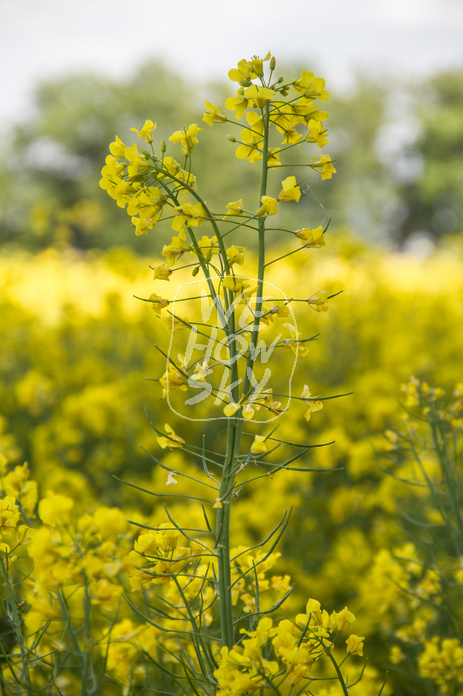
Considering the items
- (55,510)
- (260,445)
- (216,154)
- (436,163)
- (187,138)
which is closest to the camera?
(55,510)

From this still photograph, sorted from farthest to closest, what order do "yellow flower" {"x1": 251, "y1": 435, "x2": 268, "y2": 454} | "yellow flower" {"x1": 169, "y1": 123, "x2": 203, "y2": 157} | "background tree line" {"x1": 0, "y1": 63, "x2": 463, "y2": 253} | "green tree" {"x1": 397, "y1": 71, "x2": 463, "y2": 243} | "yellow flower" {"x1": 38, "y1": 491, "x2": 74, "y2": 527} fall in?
"green tree" {"x1": 397, "y1": 71, "x2": 463, "y2": 243} → "background tree line" {"x1": 0, "y1": 63, "x2": 463, "y2": 253} → "yellow flower" {"x1": 169, "y1": 123, "x2": 203, "y2": 157} → "yellow flower" {"x1": 251, "y1": 435, "x2": 268, "y2": 454} → "yellow flower" {"x1": 38, "y1": 491, "x2": 74, "y2": 527}

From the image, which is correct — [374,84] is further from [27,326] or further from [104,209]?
[27,326]

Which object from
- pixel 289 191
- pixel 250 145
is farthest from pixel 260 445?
pixel 250 145

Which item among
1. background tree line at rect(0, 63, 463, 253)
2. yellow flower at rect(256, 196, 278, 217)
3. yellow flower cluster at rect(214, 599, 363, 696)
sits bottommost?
yellow flower cluster at rect(214, 599, 363, 696)

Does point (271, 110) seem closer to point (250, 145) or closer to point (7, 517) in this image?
point (250, 145)

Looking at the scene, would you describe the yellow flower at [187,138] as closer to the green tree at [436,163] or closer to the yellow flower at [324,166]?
the yellow flower at [324,166]

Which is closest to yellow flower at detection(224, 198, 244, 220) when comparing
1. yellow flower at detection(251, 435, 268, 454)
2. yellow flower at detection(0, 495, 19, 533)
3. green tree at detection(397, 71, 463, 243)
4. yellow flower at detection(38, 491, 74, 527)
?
yellow flower at detection(251, 435, 268, 454)

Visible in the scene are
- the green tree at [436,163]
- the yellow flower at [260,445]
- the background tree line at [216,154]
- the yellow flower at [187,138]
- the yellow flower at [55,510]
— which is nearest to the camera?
the yellow flower at [55,510]

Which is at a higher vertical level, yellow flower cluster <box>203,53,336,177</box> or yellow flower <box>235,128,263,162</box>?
yellow flower cluster <box>203,53,336,177</box>

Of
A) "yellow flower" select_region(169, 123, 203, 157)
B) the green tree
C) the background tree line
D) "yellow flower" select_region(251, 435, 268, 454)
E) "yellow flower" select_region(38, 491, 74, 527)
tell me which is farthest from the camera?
the green tree

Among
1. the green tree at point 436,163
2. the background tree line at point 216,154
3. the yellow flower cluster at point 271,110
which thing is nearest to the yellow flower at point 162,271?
the yellow flower cluster at point 271,110

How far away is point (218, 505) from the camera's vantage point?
92cm

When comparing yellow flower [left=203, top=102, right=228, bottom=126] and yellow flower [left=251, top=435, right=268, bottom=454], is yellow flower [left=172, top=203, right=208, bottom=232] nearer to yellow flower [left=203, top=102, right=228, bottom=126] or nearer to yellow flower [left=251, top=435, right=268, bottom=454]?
yellow flower [left=203, top=102, right=228, bottom=126]

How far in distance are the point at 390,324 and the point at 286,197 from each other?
4605 mm
